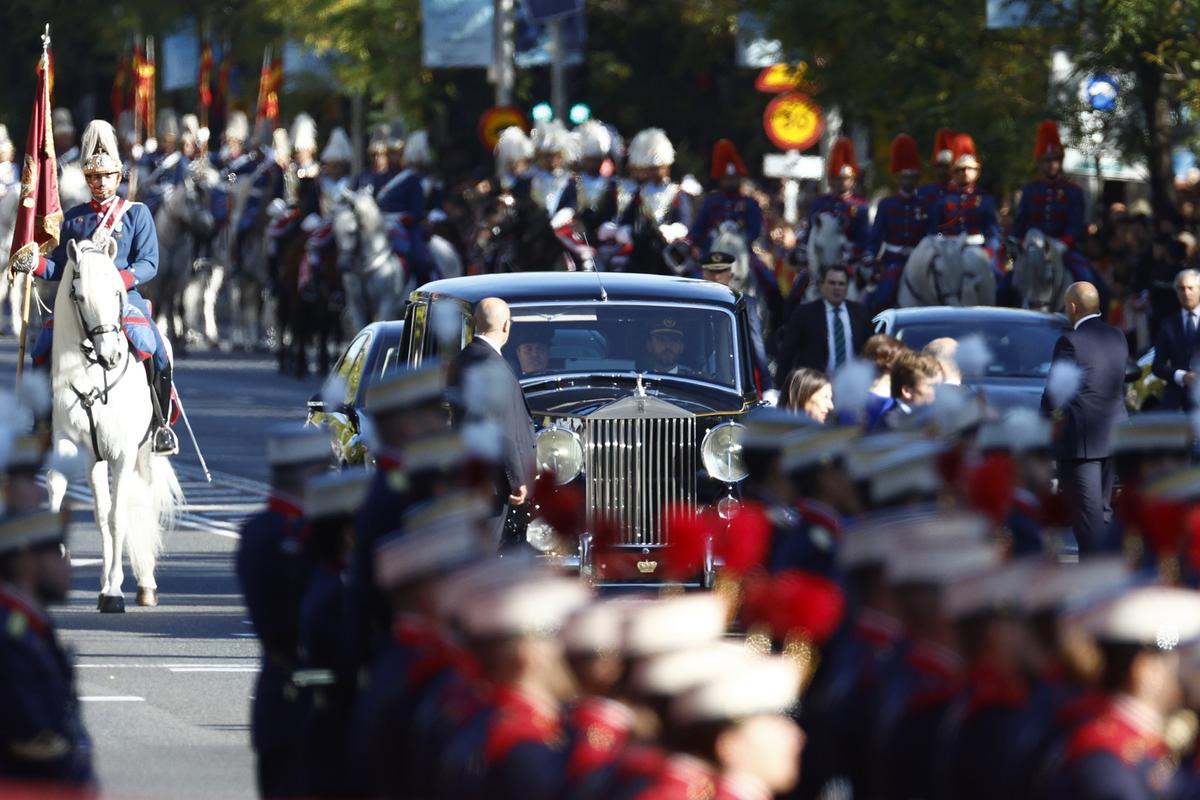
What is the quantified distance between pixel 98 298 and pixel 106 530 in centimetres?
128

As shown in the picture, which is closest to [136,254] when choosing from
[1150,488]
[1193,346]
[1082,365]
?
[1082,365]

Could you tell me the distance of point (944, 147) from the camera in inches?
1008

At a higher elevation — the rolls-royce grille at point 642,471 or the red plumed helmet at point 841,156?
the red plumed helmet at point 841,156

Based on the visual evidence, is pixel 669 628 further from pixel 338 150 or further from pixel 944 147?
pixel 338 150

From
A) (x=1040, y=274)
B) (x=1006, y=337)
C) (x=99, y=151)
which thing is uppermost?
(x=99, y=151)

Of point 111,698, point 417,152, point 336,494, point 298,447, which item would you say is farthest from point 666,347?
point 417,152

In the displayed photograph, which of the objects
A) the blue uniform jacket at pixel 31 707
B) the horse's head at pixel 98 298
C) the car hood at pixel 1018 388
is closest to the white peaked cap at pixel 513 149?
the car hood at pixel 1018 388

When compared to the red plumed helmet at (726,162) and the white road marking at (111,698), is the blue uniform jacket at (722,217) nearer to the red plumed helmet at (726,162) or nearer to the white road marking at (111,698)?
the red plumed helmet at (726,162)

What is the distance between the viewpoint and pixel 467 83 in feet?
166

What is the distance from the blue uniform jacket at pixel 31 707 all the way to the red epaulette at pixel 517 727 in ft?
5.13

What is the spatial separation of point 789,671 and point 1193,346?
14.1 metres

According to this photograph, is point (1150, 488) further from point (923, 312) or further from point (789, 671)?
point (923, 312)

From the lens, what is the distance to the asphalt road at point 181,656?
11398 mm

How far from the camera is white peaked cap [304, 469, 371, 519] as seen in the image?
842 cm
